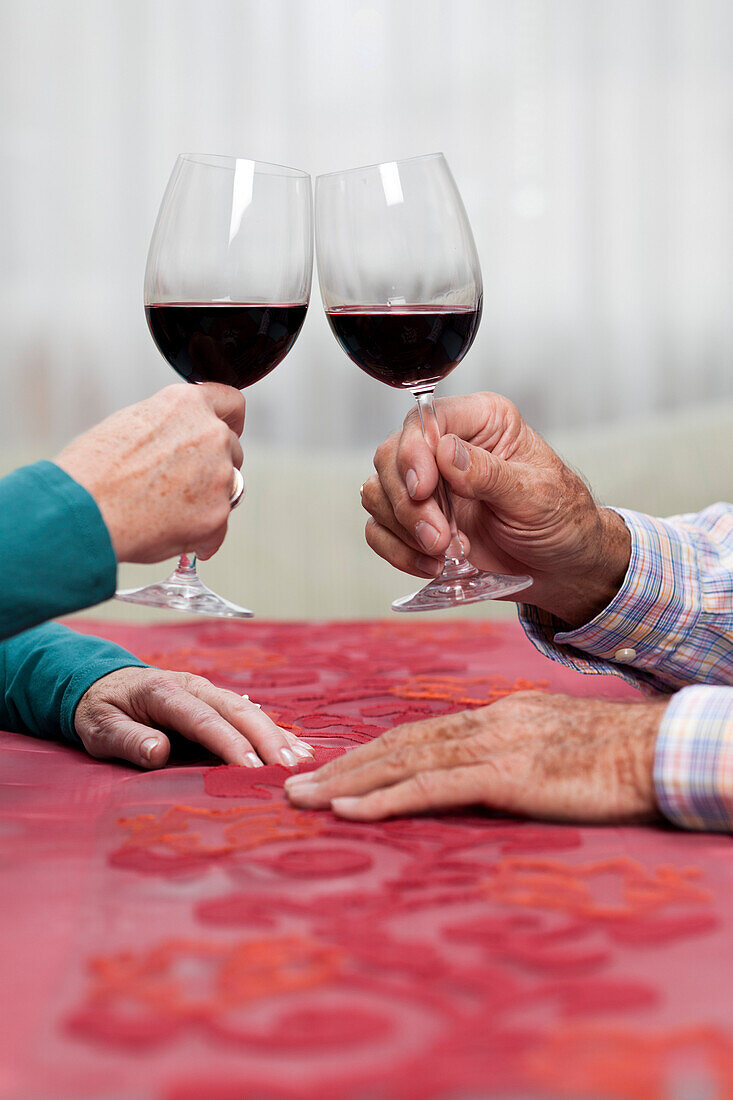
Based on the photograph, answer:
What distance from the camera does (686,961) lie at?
0.55 metres

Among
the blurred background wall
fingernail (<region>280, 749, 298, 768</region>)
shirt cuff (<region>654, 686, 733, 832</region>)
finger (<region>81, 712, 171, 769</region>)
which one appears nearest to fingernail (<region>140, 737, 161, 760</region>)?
finger (<region>81, 712, 171, 769</region>)

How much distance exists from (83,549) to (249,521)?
2260 mm

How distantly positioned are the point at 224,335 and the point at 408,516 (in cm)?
33

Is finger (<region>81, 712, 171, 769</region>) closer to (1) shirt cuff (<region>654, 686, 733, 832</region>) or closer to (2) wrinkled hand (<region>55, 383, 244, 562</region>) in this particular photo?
(2) wrinkled hand (<region>55, 383, 244, 562</region>)

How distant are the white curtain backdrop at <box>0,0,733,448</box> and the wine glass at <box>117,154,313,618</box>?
2.13 metres

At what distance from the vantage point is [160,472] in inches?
33.2

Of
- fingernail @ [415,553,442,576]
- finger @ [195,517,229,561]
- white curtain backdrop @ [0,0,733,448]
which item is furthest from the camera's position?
white curtain backdrop @ [0,0,733,448]

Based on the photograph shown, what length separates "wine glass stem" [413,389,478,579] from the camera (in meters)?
1.11

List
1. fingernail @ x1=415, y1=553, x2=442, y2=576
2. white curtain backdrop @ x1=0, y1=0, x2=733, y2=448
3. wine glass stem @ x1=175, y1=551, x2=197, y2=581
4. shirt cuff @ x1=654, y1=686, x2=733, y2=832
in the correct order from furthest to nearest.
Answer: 1. white curtain backdrop @ x1=0, y1=0, x2=733, y2=448
2. fingernail @ x1=415, y1=553, x2=442, y2=576
3. wine glass stem @ x1=175, y1=551, x2=197, y2=581
4. shirt cuff @ x1=654, y1=686, x2=733, y2=832

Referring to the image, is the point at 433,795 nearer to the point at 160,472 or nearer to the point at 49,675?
the point at 160,472

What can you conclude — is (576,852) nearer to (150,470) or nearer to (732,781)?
(732,781)

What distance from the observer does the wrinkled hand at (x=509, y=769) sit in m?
0.75

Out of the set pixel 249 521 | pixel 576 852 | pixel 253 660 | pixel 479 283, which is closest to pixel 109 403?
pixel 249 521

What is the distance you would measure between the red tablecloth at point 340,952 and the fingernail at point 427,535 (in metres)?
0.33
